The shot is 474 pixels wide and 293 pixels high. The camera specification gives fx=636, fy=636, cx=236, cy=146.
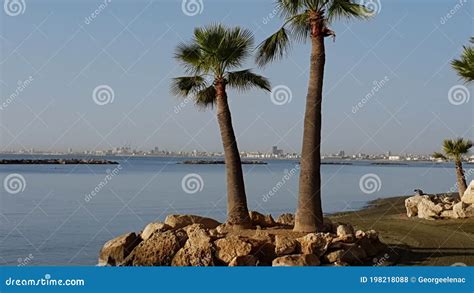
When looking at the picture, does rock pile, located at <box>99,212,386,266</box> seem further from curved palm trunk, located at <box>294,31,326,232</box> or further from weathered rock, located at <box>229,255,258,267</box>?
curved palm trunk, located at <box>294,31,326,232</box>

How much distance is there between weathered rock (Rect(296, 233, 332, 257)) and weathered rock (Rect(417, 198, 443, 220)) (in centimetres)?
1236

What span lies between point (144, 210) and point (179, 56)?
60.3 ft

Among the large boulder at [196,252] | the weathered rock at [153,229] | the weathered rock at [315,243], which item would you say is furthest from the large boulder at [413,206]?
the large boulder at [196,252]

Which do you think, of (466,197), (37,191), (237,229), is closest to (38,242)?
(237,229)

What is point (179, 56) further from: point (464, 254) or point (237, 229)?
point (464, 254)

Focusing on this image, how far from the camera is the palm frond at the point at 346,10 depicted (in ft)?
50.8

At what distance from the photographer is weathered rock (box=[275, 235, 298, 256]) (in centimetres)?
1404

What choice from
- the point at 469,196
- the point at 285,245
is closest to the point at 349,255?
the point at 285,245

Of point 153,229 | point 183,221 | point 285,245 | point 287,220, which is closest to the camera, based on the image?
Answer: point 285,245

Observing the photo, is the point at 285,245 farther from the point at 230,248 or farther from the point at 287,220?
the point at 287,220

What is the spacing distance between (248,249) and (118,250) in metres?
3.65

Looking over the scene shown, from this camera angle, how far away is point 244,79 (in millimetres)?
17938

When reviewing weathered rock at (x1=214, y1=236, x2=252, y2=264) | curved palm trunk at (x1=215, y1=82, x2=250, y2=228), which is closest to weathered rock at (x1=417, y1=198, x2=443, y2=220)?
curved palm trunk at (x1=215, y1=82, x2=250, y2=228)

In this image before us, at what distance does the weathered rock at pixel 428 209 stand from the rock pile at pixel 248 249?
1052cm
